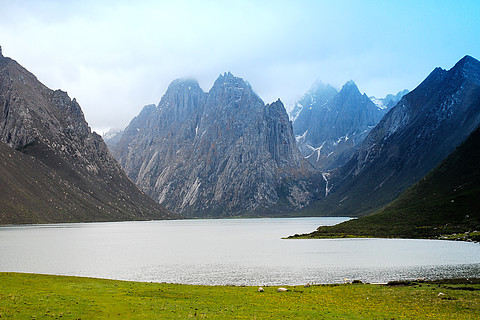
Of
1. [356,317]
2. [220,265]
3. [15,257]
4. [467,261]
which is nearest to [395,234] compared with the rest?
[467,261]

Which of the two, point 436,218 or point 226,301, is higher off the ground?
point 436,218

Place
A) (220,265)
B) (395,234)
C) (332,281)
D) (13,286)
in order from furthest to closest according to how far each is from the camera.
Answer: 1. (395,234)
2. (220,265)
3. (332,281)
4. (13,286)

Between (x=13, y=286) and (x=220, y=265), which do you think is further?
(x=220, y=265)

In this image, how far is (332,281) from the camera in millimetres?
59844

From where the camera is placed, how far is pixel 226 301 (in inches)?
1657

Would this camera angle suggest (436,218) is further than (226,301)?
Yes

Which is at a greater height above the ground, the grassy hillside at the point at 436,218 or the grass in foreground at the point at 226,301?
the grassy hillside at the point at 436,218

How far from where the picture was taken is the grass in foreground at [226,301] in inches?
1353

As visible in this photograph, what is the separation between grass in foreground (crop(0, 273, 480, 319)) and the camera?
34375 millimetres

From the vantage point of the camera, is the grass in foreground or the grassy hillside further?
the grassy hillside

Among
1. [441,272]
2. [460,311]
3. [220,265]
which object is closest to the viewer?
[460,311]

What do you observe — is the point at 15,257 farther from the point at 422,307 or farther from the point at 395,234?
the point at 395,234

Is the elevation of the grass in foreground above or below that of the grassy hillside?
below

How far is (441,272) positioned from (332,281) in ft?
57.1
